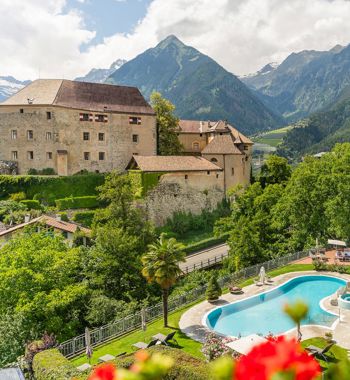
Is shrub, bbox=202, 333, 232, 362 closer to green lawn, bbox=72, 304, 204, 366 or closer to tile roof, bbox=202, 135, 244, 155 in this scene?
green lawn, bbox=72, 304, 204, 366

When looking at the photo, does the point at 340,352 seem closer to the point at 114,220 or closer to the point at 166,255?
the point at 166,255

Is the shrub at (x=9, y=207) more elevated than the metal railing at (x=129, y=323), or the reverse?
the shrub at (x=9, y=207)

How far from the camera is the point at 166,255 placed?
24.1 metres

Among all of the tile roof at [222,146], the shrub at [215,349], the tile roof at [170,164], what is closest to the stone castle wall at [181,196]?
the tile roof at [170,164]

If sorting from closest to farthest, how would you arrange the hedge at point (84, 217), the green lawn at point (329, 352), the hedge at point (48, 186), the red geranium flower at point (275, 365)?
1. the red geranium flower at point (275, 365)
2. the green lawn at point (329, 352)
3. the hedge at point (84, 217)
4. the hedge at point (48, 186)

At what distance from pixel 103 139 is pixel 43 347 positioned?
1762 inches

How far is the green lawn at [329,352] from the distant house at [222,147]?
40.4 metres


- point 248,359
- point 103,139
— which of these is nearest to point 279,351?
point 248,359

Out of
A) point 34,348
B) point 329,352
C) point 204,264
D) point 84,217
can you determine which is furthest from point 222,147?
point 34,348

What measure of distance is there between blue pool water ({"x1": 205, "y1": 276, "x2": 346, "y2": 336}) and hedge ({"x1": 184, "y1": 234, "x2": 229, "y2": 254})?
19.8m

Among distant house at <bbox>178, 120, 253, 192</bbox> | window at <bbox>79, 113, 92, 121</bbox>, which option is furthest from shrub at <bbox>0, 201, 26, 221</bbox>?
distant house at <bbox>178, 120, 253, 192</bbox>

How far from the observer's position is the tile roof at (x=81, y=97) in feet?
200

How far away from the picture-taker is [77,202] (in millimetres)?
54281

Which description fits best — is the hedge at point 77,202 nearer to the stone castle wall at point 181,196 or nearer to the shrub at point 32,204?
the shrub at point 32,204
